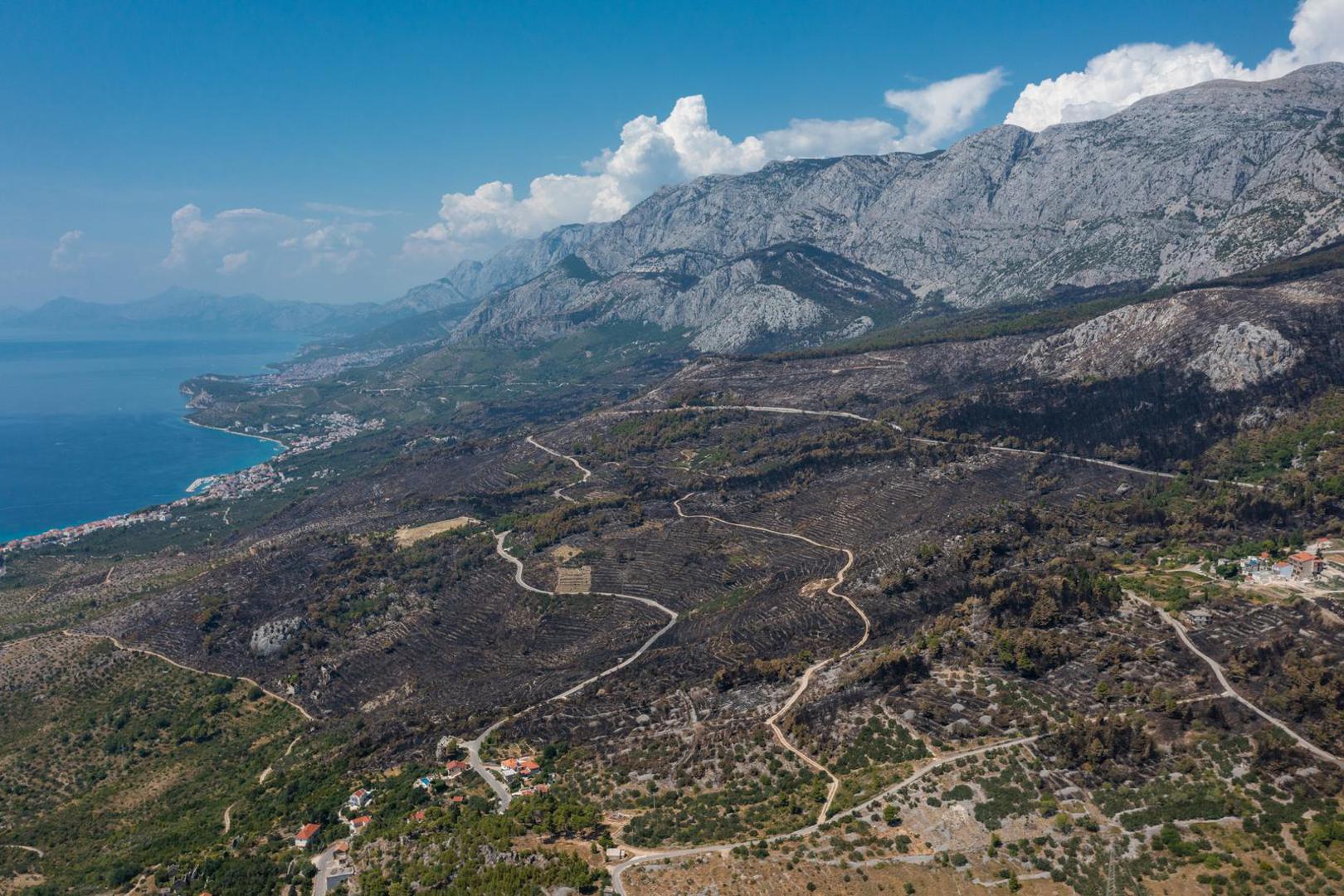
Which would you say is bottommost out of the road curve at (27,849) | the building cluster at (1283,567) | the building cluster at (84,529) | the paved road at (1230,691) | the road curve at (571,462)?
the building cluster at (84,529)

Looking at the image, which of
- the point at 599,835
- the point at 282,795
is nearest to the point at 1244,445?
the point at 599,835

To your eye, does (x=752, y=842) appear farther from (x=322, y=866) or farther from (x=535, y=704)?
(x=535, y=704)

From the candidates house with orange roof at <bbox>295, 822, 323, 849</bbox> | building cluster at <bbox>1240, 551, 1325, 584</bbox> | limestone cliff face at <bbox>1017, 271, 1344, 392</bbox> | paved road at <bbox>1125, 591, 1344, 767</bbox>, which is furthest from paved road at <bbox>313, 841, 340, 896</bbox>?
limestone cliff face at <bbox>1017, 271, 1344, 392</bbox>

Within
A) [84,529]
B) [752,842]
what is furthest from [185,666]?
[84,529]

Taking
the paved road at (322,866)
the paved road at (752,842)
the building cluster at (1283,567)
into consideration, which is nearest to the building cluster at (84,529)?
the paved road at (322,866)

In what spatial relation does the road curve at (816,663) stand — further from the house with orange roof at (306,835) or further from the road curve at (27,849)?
the road curve at (27,849)
